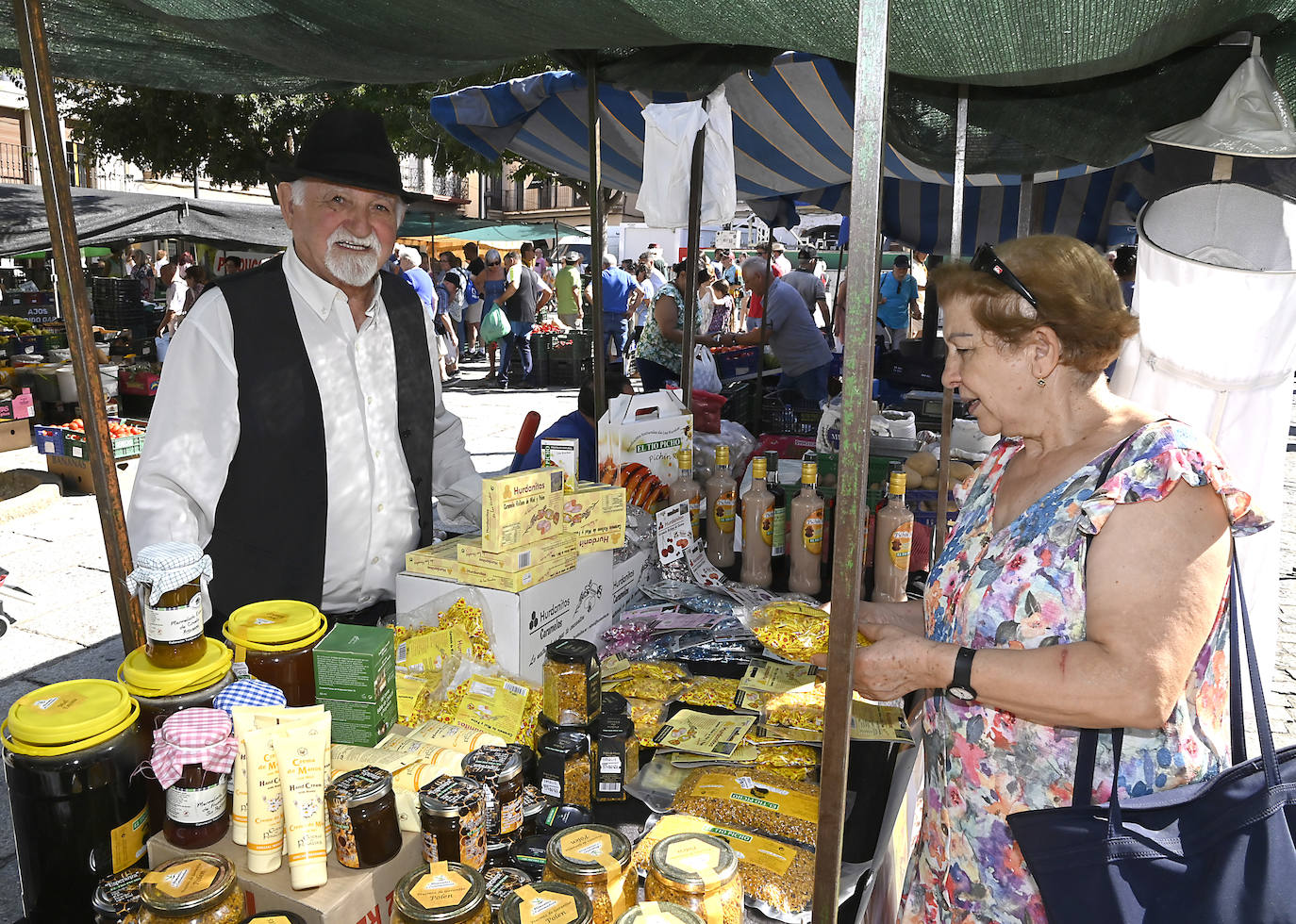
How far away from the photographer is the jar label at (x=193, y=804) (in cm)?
128

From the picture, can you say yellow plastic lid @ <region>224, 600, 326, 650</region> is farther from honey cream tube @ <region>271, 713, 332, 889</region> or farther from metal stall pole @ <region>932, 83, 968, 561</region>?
metal stall pole @ <region>932, 83, 968, 561</region>

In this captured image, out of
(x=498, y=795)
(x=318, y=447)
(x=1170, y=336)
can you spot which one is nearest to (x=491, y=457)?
(x=318, y=447)

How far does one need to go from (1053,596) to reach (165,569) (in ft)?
5.13

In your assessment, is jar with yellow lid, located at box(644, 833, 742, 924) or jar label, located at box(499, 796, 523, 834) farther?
jar label, located at box(499, 796, 523, 834)

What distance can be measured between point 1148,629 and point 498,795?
1.16m

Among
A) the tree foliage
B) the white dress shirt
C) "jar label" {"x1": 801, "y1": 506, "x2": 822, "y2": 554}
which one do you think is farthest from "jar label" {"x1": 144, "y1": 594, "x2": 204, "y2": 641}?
the tree foliage

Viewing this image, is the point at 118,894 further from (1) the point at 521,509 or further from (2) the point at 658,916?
(1) the point at 521,509

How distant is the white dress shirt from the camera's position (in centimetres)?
228

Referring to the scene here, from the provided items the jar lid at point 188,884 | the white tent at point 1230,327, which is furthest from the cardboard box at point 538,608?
the white tent at point 1230,327

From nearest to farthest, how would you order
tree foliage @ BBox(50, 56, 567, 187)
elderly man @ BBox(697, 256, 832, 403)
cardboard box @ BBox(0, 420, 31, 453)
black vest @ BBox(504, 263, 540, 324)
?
1. elderly man @ BBox(697, 256, 832, 403)
2. cardboard box @ BBox(0, 420, 31, 453)
3. tree foliage @ BBox(50, 56, 567, 187)
4. black vest @ BBox(504, 263, 540, 324)

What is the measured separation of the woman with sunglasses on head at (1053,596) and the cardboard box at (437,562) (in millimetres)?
1031

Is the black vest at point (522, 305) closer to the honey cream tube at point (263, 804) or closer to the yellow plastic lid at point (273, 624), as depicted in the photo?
the yellow plastic lid at point (273, 624)

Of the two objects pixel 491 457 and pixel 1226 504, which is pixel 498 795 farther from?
pixel 491 457

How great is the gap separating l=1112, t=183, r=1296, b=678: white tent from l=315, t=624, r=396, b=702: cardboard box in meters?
2.57
